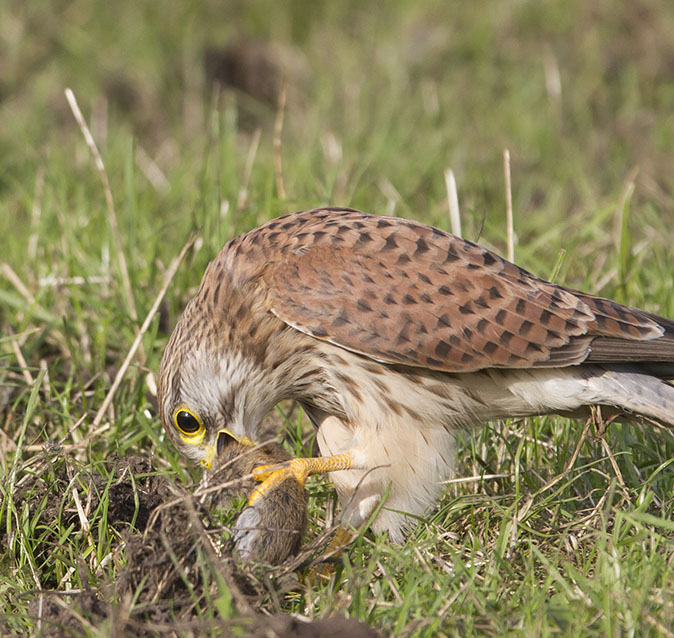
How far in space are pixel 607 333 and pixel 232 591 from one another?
1590 millimetres

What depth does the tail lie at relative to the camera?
3547 millimetres

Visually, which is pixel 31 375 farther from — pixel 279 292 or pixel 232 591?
pixel 232 591

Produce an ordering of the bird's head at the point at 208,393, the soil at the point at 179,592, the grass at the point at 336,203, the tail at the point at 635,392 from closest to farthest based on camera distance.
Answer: the soil at the point at 179,592, the grass at the point at 336,203, the tail at the point at 635,392, the bird's head at the point at 208,393

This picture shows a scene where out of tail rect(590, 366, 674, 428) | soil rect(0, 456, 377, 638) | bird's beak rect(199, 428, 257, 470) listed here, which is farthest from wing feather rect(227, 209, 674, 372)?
soil rect(0, 456, 377, 638)

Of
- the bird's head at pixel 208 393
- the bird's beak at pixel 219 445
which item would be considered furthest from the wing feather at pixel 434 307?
the bird's beak at pixel 219 445

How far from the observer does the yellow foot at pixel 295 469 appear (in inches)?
140

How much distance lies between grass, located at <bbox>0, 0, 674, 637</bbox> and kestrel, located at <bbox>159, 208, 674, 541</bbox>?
0.25 metres

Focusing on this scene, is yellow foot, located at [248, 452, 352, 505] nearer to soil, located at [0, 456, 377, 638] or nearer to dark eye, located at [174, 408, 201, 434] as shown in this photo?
soil, located at [0, 456, 377, 638]

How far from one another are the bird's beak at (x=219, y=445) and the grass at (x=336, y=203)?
0.53 feet

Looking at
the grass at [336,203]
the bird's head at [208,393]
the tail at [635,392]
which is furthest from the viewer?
the bird's head at [208,393]

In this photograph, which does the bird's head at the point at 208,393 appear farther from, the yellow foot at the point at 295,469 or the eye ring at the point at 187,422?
the yellow foot at the point at 295,469

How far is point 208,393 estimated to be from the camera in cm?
379

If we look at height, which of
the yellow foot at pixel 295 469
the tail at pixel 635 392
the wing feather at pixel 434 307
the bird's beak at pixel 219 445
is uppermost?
the wing feather at pixel 434 307

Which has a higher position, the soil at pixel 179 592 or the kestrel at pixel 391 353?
the kestrel at pixel 391 353
